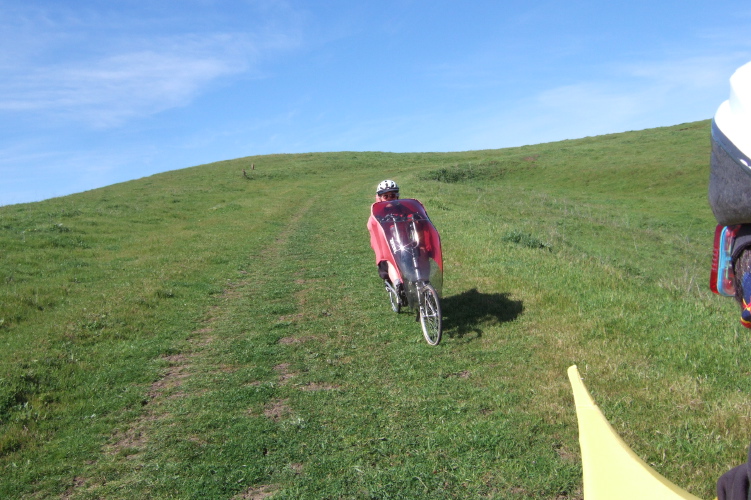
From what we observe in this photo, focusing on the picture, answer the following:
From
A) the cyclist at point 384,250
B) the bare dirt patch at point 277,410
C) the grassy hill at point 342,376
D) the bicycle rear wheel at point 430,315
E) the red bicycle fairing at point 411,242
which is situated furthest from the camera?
the cyclist at point 384,250

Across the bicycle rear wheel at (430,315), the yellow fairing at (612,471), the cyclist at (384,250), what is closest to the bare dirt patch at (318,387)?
the bicycle rear wheel at (430,315)

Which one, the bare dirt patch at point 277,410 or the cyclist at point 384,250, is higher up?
the cyclist at point 384,250

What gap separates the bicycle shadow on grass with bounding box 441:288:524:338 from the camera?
7387mm

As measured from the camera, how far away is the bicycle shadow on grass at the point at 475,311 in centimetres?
739

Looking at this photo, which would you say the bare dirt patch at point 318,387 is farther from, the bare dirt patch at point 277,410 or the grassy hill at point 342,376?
the bare dirt patch at point 277,410

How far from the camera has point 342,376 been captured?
6.02 meters

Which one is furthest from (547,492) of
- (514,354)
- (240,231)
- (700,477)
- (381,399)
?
(240,231)

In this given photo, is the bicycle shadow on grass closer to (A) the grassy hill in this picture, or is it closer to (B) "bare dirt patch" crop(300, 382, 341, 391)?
(A) the grassy hill

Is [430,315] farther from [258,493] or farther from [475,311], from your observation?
[258,493]

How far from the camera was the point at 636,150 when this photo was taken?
53.0 m

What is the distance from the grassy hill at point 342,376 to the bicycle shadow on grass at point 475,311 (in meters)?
0.05

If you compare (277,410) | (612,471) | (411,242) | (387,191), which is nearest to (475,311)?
(411,242)

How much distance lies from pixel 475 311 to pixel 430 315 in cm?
137

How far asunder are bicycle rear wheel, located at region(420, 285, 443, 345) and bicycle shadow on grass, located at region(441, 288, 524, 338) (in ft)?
1.17
